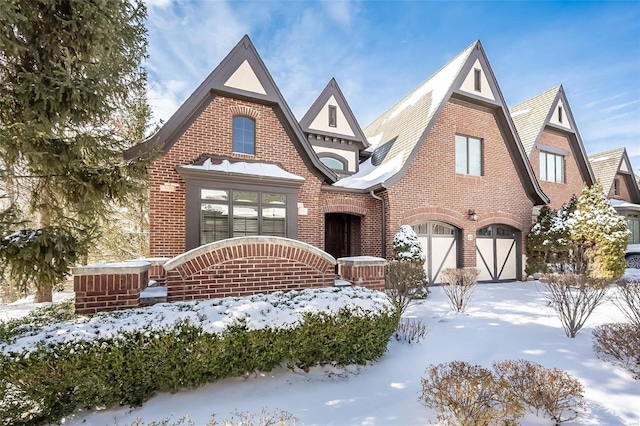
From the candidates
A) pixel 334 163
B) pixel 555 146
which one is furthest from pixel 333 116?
pixel 555 146

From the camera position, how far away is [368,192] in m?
11.0

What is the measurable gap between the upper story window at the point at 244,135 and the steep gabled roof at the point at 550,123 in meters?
13.8

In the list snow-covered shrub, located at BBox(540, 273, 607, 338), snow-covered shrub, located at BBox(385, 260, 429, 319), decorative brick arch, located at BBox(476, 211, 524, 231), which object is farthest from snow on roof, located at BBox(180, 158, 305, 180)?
decorative brick arch, located at BBox(476, 211, 524, 231)

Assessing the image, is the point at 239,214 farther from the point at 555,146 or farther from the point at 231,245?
the point at 555,146

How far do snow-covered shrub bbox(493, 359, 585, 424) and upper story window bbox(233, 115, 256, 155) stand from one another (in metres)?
8.55

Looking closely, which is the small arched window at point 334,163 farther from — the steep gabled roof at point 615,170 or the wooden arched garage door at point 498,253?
the steep gabled roof at point 615,170

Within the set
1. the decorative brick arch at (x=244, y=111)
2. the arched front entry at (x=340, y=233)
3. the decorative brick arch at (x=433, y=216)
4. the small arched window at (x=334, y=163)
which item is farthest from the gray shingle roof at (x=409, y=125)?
the decorative brick arch at (x=244, y=111)

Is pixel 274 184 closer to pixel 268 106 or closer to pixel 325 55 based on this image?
pixel 268 106

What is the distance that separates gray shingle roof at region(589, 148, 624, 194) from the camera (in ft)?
63.1

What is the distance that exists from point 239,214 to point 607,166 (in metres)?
24.7

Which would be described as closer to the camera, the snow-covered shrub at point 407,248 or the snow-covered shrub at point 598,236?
the snow-covered shrub at point 407,248

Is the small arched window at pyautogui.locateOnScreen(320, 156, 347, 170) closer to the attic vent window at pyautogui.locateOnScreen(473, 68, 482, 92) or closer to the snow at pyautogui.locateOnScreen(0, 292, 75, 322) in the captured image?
the attic vent window at pyautogui.locateOnScreen(473, 68, 482, 92)

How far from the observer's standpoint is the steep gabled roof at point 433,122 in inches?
444

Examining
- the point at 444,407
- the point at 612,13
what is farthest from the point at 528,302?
the point at 612,13
